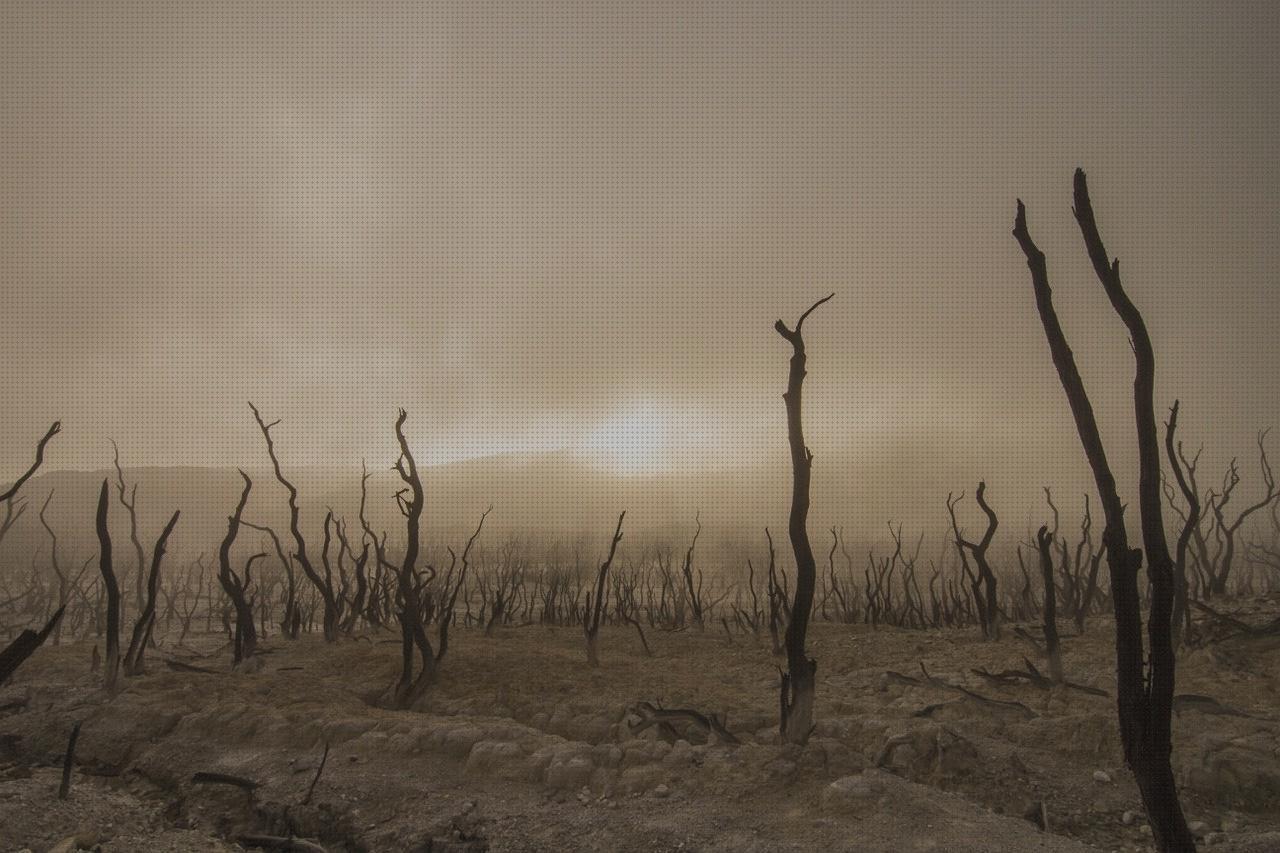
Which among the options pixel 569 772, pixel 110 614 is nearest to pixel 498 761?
pixel 569 772

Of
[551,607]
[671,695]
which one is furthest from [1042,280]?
[551,607]

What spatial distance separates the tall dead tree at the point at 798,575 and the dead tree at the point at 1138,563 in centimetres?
231

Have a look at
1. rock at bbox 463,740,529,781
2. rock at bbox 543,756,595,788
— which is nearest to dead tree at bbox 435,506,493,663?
rock at bbox 463,740,529,781

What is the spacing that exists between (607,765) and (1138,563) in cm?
447

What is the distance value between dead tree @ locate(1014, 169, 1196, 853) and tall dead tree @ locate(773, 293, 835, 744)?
2305 mm

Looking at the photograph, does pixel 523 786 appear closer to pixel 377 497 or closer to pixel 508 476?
pixel 377 497

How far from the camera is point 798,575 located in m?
5.61

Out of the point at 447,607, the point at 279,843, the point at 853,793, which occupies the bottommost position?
the point at 279,843

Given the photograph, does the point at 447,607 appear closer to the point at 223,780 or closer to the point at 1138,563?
the point at 223,780

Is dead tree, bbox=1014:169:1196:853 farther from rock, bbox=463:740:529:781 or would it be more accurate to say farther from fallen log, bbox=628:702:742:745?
rock, bbox=463:740:529:781

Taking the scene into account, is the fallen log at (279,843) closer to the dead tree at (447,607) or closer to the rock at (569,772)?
the rock at (569,772)

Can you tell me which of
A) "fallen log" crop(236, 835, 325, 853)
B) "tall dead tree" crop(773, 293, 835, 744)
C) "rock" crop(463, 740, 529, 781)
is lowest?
"fallen log" crop(236, 835, 325, 853)

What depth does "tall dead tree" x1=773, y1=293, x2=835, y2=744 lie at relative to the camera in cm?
585

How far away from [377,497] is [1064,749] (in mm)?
117068
